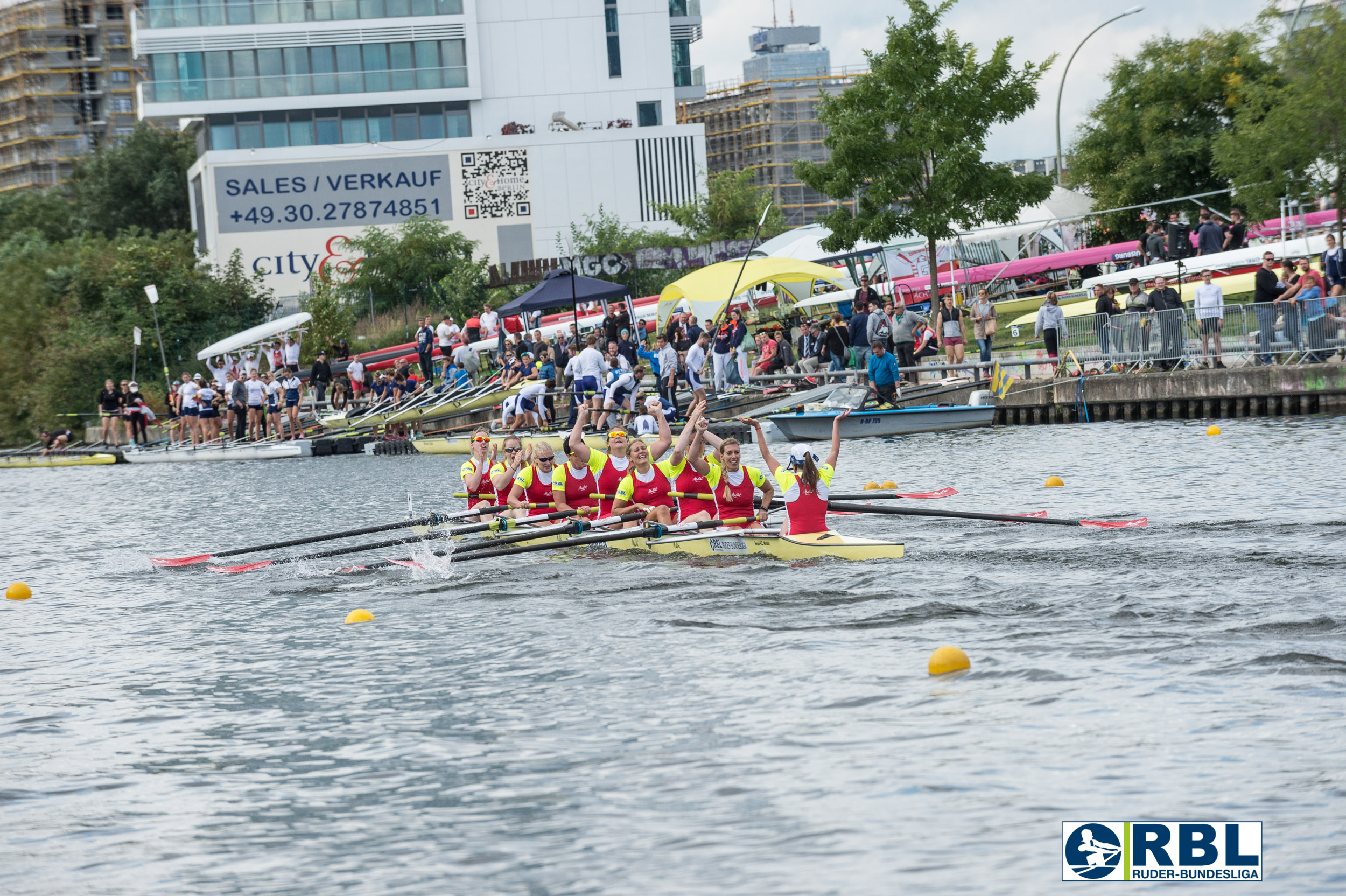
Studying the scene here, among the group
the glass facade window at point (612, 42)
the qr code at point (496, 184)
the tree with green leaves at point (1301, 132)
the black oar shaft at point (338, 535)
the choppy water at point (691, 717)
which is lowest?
the choppy water at point (691, 717)

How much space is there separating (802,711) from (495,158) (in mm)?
63993

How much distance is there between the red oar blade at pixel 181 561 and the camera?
1841cm

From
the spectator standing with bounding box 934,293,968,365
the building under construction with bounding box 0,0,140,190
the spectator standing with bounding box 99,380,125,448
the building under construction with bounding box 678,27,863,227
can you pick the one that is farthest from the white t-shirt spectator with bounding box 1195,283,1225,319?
the building under construction with bounding box 0,0,140,190

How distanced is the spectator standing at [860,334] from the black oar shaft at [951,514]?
16470 millimetres

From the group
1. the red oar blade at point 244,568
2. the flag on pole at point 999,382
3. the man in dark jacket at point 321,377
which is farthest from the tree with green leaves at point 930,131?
the red oar blade at point 244,568

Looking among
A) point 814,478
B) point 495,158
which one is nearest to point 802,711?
point 814,478

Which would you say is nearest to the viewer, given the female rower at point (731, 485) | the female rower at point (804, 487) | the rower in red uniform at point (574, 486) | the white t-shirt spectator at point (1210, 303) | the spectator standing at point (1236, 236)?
the female rower at point (804, 487)

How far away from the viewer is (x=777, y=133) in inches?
5541

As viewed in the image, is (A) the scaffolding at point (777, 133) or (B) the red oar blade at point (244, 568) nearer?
(B) the red oar blade at point (244, 568)

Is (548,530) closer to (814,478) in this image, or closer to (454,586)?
(454,586)

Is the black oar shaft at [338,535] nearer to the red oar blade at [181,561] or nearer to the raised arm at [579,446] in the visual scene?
the red oar blade at [181,561]

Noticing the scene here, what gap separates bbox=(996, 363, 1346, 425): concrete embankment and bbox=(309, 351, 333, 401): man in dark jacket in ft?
76.1

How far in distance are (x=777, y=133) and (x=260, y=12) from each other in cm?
7770

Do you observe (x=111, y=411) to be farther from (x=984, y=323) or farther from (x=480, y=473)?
(x=480, y=473)
